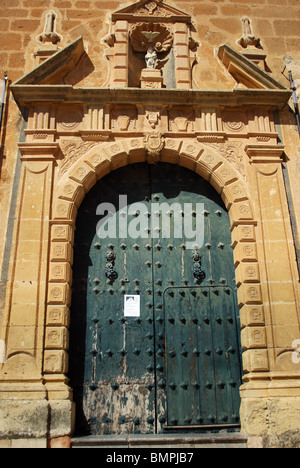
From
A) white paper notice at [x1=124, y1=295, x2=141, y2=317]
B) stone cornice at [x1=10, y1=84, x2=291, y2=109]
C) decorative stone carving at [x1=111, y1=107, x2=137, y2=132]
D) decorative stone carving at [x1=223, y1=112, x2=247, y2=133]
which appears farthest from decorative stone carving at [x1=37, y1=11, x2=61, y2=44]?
white paper notice at [x1=124, y1=295, x2=141, y2=317]

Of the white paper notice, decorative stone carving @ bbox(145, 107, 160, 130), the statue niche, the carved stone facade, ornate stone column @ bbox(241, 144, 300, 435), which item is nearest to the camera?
ornate stone column @ bbox(241, 144, 300, 435)

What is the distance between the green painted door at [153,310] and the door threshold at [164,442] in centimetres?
36

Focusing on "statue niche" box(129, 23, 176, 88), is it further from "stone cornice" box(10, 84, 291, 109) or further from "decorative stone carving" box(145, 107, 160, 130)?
"decorative stone carving" box(145, 107, 160, 130)

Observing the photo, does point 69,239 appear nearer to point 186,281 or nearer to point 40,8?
point 186,281

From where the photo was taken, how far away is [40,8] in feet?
22.5

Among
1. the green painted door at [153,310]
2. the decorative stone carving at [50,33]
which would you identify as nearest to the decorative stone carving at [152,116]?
the green painted door at [153,310]

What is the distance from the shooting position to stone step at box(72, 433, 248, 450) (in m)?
4.68

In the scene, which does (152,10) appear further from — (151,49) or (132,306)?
(132,306)

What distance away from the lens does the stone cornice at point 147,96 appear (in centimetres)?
602

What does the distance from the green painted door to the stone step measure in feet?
1.18

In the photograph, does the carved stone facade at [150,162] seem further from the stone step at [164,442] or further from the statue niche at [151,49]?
the stone step at [164,442]

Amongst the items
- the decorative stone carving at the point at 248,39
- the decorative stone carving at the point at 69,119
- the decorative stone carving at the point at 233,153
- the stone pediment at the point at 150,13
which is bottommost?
the decorative stone carving at the point at 233,153

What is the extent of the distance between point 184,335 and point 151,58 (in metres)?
3.95
